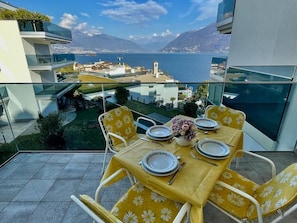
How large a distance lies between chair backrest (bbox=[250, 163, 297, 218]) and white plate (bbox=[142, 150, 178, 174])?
2.00 ft

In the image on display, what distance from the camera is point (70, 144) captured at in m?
2.82

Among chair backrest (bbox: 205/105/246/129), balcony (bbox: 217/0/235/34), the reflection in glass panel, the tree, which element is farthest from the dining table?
balcony (bbox: 217/0/235/34)

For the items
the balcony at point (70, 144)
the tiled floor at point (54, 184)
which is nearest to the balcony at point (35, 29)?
the balcony at point (70, 144)

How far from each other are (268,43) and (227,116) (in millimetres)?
4751

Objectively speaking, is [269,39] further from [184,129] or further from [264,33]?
[184,129]

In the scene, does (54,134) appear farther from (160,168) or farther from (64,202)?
(160,168)

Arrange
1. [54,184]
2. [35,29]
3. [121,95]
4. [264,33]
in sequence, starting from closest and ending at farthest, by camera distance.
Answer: [54,184] → [121,95] → [264,33] → [35,29]

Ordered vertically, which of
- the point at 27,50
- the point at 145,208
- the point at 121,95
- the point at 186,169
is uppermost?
the point at 27,50

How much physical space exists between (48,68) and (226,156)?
38.3 feet

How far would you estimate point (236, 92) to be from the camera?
9.66ft

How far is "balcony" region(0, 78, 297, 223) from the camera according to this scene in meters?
1.69

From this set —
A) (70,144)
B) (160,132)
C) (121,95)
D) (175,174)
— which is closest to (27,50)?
(70,144)

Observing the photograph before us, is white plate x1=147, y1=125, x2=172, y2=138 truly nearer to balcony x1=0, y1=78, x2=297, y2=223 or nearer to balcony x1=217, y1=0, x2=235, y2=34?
balcony x1=0, y1=78, x2=297, y2=223

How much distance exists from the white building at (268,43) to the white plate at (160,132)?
7.00 feet
